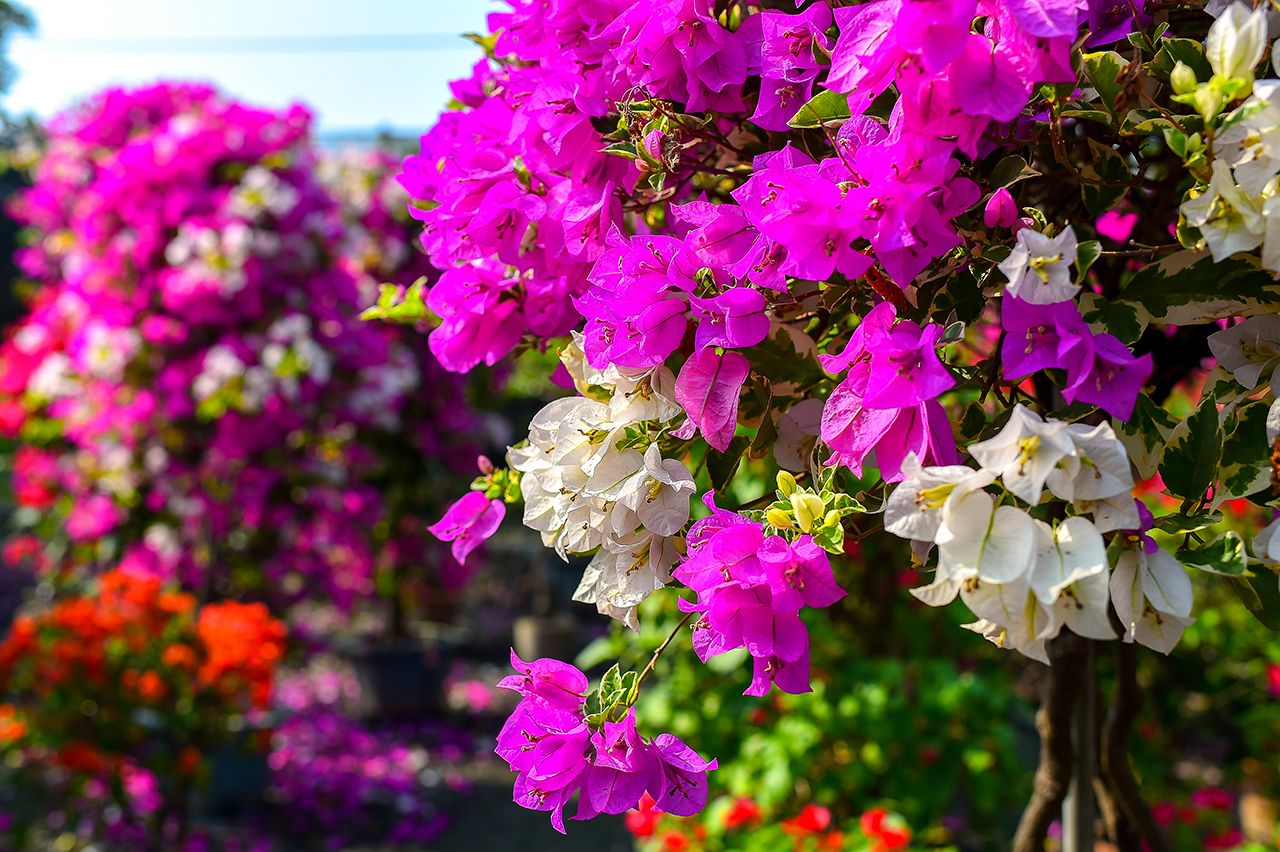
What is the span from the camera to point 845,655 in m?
2.56

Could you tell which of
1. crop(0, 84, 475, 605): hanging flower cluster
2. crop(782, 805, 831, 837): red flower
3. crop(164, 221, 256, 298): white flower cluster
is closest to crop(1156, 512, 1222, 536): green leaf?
crop(782, 805, 831, 837): red flower

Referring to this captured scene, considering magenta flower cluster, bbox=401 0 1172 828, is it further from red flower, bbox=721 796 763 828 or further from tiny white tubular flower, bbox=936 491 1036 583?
red flower, bbox=721 796 763 828

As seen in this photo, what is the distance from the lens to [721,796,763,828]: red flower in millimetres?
1971

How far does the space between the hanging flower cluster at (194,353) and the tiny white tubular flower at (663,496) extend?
3065 mm

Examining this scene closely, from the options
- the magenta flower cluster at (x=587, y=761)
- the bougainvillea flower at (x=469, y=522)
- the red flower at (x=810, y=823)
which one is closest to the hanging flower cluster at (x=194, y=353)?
the red flower at (x=810, y=823)

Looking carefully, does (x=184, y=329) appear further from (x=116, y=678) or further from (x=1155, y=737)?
(x=1155, y=737)

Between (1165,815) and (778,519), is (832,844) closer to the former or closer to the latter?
(1165,815)

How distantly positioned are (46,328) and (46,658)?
5.77 feet

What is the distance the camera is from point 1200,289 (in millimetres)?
612

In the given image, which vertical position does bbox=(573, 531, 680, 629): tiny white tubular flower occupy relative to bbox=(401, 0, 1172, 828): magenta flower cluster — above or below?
below

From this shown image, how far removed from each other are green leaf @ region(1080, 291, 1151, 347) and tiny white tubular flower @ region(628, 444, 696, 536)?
303 millimetres

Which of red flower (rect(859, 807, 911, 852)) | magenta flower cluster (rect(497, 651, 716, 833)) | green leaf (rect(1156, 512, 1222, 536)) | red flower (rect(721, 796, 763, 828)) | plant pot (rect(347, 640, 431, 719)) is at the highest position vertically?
green leaf (rect(1156, 512, 1222, 536))

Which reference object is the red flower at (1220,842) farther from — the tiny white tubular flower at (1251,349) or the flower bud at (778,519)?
the flower bud at (778,519)

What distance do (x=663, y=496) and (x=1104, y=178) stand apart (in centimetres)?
40
